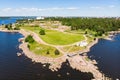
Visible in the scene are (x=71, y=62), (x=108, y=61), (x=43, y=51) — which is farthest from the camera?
(x=43, y=51)

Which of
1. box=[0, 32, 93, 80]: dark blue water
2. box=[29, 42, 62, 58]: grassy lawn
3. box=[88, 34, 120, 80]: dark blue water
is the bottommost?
box=[88, 34, 120, 80]: dark blue water

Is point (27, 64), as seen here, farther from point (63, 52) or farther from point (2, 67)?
point (63, 52)

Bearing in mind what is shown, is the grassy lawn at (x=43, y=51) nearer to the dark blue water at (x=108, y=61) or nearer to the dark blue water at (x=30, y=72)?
the dark blue water at (x=30, y=72)

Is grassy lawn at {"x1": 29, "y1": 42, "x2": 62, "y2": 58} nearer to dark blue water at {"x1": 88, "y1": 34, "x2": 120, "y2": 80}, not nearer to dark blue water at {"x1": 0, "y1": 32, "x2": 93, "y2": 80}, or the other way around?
dark blue water at {"x1": 0, "y1": 32, "x2": 93, "y2": 80}

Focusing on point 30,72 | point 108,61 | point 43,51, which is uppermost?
point 43,51

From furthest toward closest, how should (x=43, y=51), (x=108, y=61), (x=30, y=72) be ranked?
(x=43, y=51) → (x=108, y=61) → (x=30, y=72)

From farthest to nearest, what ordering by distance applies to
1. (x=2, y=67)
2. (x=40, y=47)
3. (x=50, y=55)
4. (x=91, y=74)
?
(x=40, y=47), (x=50, y=55), (x=2, y=67), (x=91, y=74)

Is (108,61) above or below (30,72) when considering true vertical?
below

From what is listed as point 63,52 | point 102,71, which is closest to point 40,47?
point 63,52

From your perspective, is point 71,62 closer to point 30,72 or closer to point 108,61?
point 108,61

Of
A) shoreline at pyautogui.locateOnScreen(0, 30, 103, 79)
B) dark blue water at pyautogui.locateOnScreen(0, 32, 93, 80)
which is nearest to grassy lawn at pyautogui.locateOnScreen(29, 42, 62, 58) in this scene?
shoreline at pyautogui.locateOnScreen(0, 30, 103, 79)

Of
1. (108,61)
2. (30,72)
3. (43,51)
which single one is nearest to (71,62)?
(108,61)
